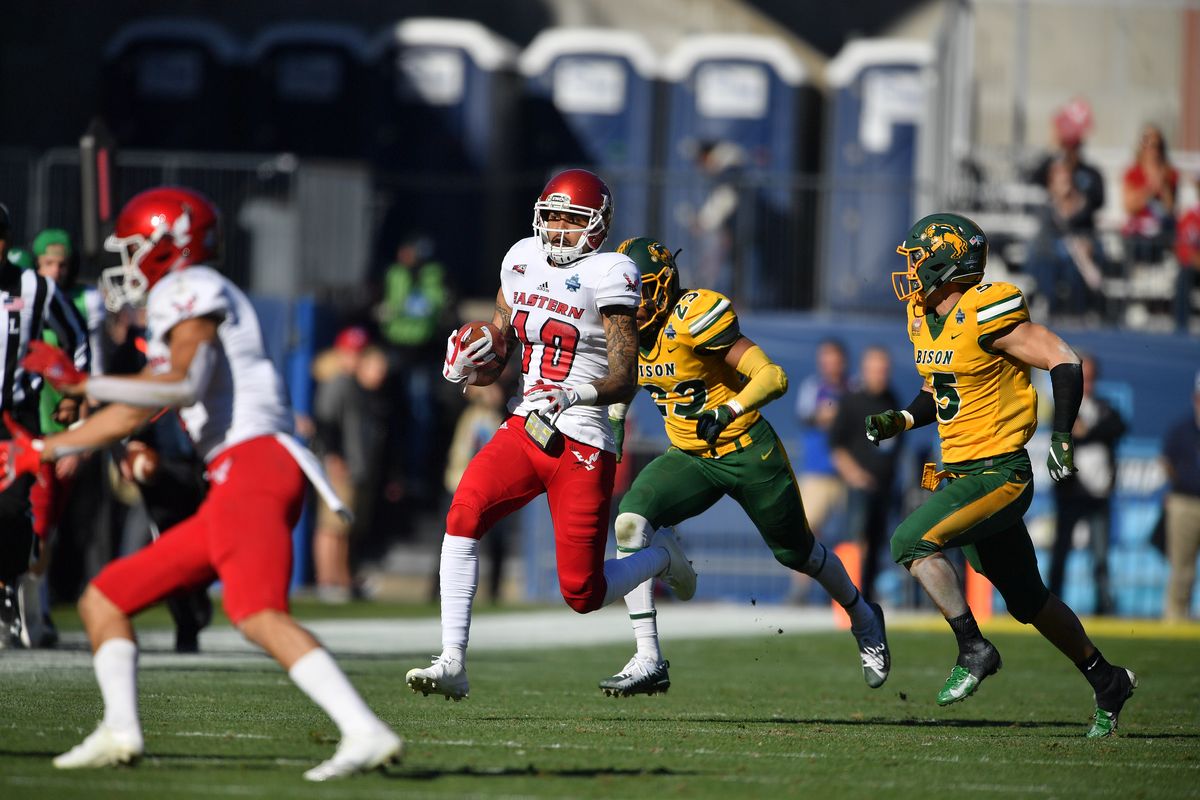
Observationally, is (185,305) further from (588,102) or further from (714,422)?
(588,102)

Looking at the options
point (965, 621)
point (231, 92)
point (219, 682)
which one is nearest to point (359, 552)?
point (231, 92)

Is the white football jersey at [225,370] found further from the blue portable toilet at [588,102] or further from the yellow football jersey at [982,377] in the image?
the blue portable toilet at [588,102]

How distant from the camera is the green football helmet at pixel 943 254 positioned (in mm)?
7898

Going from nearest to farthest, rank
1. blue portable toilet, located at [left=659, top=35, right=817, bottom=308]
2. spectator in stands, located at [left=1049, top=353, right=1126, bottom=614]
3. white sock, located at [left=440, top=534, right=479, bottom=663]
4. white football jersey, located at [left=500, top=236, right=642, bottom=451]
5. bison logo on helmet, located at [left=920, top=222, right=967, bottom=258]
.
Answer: white sock, located at [left=440, top=534, right=479, bottom=663]
white football jersey, located at [left=500, top=236, right=642, bottom=451]
bison logo on helmet, located at [left=920, top=222, right=967, bottom=258]
spectator in stands, located at [left=1049, top=353, right=1126, bottom=614]
blue portable toilet, located at [left=659, top=35, right=817, bottom=308]

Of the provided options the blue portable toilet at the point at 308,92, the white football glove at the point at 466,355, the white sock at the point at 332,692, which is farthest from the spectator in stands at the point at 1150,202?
the white sock at the point at 332,692

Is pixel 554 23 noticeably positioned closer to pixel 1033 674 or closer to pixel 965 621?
pixel 1033 674

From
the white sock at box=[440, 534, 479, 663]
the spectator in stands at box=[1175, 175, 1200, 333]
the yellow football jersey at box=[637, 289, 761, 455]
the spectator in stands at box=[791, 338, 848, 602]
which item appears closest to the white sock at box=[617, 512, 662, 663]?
the yellow football jersey at box=[637, 289, 761, 455]

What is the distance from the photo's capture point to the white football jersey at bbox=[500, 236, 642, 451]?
7352 mm

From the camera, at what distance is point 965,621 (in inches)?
306

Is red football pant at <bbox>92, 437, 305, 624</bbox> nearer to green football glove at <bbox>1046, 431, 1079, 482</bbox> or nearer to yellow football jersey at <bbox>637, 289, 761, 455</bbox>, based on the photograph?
yellow football jersey at <bbox>637, 289, 761, 455</bbox>

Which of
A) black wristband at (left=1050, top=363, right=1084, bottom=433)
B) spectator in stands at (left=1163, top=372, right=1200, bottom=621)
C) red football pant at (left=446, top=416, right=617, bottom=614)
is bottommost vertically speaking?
spectator in stands at (left=1163, top=372, right=1200, bottom=621)

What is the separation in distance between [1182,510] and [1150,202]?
10.9 feet

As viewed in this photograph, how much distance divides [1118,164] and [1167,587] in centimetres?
527

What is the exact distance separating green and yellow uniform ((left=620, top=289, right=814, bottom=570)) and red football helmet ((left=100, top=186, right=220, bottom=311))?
9.34 ft
